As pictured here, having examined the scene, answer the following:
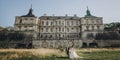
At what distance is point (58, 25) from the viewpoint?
7019cm

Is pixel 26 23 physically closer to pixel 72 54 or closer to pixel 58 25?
pixel 58 25

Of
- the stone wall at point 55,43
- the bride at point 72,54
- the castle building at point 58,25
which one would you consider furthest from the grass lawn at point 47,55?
the castle building at point 58,25

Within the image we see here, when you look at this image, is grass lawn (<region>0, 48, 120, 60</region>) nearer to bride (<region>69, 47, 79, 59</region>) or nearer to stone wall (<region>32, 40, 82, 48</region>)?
bride (<region>69, 47, 79, 59</region>)

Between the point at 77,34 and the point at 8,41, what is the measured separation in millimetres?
26685

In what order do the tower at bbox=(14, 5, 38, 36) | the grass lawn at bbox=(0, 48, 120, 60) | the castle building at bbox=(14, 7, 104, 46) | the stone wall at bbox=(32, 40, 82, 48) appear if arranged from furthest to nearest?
the castle building at bbox=(14, 7, 104, 46), the tower at bbox=(14, 5, 38, 36), the stone wall at bbox=(32, 40, 82, 48), the grass lawn at bbox=(0, 48, 120, 60)

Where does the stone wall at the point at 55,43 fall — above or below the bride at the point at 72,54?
below

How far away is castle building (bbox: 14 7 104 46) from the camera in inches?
2672

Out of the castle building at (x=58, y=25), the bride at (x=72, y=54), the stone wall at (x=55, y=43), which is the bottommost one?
the stone wall at (x=55, y=43)

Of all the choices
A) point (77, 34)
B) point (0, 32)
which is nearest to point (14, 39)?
point (0, 32)

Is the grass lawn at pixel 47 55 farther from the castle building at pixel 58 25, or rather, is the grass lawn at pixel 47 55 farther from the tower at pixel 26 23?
the tower at pixel 26 23

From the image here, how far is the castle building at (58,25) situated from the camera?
223 ft

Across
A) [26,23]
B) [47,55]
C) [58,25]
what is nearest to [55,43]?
[58,25]

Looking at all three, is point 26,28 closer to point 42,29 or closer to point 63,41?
point 42,29

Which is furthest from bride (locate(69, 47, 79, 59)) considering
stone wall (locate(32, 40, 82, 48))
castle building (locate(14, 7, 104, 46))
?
castle building (locate(14, 7, 104, 46))
